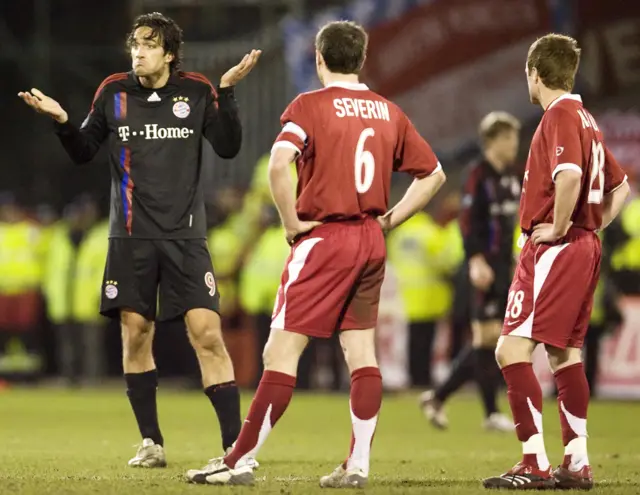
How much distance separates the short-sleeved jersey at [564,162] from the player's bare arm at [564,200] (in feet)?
0.16

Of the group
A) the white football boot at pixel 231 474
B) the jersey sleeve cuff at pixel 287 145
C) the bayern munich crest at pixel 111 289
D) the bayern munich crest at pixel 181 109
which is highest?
the bayern munich crest at pixel 181 109

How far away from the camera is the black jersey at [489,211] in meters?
11.1

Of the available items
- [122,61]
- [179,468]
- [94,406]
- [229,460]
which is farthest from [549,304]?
[122,61]

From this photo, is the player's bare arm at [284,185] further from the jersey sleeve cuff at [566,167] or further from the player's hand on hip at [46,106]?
the player's hand on hip at [46,106]

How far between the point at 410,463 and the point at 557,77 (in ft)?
8.55

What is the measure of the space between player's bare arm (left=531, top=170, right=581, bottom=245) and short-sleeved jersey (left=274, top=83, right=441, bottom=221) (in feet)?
2.59

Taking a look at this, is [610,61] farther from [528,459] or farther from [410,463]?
[528,459]

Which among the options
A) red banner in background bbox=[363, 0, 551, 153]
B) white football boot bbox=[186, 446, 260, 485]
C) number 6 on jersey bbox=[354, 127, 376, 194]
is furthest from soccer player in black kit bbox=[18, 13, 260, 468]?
red banner in background bbox=[363, 0, 551, 153]

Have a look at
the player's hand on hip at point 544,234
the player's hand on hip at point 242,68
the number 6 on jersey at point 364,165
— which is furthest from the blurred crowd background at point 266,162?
the number 6 on jersey at point 364,165

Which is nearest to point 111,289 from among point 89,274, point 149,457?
point 149,457

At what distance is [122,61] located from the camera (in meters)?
19.6

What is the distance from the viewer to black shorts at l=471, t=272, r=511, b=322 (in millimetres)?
11148

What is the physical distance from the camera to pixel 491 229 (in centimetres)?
1119

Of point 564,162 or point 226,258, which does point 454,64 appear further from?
point 564,162
